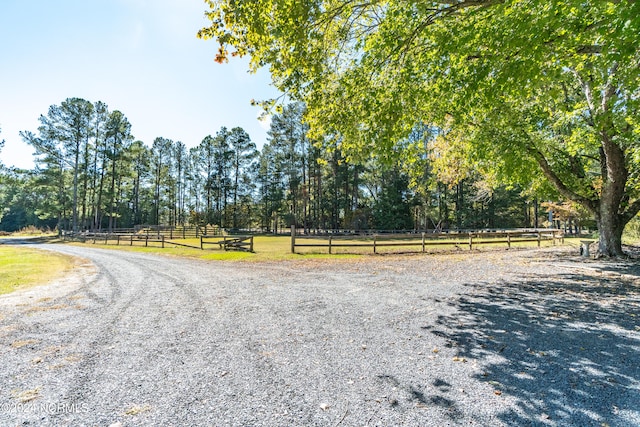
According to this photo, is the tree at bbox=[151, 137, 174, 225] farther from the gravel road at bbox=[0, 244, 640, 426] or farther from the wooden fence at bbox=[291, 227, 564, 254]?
the gravel road at bbox=[0, 244, 640, 426]

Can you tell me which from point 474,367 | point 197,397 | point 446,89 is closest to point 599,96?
point 446,89

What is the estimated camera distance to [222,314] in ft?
18.3

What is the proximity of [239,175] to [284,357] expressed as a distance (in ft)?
172

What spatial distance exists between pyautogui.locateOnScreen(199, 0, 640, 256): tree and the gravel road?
4.28 m

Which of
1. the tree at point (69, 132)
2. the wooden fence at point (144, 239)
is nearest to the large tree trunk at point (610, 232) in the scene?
the wooden fence at point (144, 239)

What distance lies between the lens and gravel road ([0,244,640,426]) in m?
2.71

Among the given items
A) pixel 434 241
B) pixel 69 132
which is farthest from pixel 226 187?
pixel 434 241

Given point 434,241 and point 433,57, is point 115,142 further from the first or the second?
point 433,57

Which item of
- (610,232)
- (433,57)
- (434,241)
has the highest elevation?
(433,57)

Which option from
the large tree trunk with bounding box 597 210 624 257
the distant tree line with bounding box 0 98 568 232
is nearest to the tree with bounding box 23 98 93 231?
the distant tree line with bounding box 0 98 568 232

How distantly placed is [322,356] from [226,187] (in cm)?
5237

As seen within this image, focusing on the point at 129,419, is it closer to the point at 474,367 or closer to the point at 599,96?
the point at 474,367

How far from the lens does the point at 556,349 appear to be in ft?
13.1

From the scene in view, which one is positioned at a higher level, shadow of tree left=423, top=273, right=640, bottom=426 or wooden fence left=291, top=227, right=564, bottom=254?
wooden fence left=291, top=227, right=564, bottom=254
